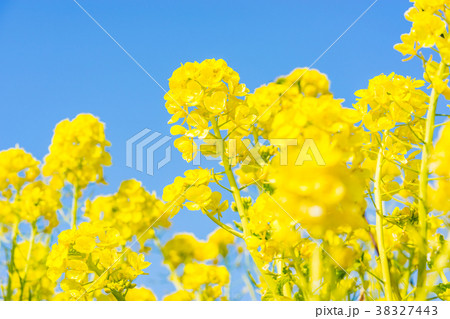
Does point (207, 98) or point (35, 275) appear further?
point (35, 275)

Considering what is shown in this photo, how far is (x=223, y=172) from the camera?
105cm

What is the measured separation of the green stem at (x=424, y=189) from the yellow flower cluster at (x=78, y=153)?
167 cm

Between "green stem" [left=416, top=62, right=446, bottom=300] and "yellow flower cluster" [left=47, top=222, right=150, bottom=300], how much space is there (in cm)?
61

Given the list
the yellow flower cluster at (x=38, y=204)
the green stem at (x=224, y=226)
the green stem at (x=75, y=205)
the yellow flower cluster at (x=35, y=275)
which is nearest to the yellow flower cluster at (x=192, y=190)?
the green stem at (x=224, y=226)

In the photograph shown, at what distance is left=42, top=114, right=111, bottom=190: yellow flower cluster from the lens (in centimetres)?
224

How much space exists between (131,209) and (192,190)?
0.96 metres

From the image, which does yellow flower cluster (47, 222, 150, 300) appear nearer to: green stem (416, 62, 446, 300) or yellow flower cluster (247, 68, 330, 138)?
yellow flower cluster (247, 68, 330, 138)

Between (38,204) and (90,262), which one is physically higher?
(38,204)

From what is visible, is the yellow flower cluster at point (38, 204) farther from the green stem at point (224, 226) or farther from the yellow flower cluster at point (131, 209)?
the green stem at point (224, 226)

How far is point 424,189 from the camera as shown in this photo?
31.8 inches

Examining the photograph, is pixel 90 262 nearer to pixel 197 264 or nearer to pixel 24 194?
pixel 197 264

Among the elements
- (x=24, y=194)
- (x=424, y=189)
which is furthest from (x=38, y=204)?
(x=424, y=189)

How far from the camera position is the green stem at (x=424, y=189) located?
0.71m

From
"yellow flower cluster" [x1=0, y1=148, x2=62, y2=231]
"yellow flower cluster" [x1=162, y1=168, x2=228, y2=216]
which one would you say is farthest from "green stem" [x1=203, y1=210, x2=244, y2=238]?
"yellow flower cluster" [x1=0, y1=148, x2=62, y2=231]
